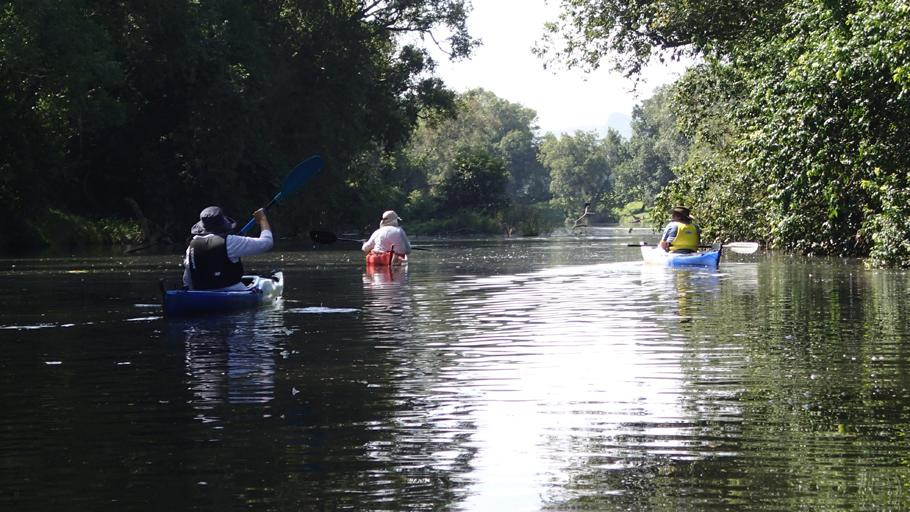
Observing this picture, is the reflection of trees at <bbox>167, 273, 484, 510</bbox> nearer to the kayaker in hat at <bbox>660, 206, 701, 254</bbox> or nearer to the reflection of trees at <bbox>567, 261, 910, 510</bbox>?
the reflection of trees at <bbox>567, 261, 910, 510</bbox>

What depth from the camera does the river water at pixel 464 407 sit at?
7.12 metres

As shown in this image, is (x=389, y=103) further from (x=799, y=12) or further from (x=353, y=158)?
(x=799, y=12)

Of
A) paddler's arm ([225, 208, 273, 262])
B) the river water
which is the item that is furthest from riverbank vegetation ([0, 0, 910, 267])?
paddler's arm ([225, 208, 273, 262])

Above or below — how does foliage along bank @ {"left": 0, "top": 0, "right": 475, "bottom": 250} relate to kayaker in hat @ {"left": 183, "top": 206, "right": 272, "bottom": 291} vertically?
above

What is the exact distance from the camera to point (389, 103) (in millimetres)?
74250

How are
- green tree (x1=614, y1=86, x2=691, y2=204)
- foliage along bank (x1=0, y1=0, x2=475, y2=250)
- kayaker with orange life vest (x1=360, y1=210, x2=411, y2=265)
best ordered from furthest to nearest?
green tree (x1=614, y1=86, x2=691, y2=204), foliage along bank (x1=0, y1=0, x2=475, y2=250), kayaker with orange life vest (x1=360, y1=210, x2=411, y2=265)

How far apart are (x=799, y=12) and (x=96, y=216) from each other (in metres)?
40.8

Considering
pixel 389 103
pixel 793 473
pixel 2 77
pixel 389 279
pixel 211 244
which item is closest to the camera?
pixel 793 473

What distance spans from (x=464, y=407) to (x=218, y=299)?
957 cm

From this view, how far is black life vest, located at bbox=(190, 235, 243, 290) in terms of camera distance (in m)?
18.4

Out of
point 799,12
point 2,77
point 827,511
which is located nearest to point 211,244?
point 827,511

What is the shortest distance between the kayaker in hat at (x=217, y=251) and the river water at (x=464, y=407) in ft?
2.38

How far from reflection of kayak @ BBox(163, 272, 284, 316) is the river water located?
280mm

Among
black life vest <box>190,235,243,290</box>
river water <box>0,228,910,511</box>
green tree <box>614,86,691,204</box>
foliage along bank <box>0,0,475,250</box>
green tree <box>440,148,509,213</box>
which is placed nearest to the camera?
river water <box>0,228,910,511</box>
